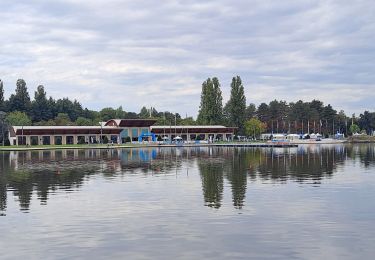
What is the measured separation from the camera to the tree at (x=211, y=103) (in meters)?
172

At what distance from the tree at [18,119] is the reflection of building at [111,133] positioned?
1687cm

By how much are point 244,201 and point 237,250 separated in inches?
498

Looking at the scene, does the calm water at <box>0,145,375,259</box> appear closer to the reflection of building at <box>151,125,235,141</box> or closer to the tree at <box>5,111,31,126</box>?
the reflection of building at <box>151,125,235,141</box>

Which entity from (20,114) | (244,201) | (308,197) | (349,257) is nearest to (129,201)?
(244,201)

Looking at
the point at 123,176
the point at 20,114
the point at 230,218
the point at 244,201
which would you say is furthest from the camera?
the point at 20,114

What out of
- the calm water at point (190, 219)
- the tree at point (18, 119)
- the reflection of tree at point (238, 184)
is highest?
the tree at point (18, 119)

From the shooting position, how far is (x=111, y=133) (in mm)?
168000

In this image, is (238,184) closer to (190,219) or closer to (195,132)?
(190,219)

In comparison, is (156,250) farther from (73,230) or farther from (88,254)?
(73,230)

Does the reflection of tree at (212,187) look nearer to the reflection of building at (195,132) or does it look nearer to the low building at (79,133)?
the low building at (79,133)

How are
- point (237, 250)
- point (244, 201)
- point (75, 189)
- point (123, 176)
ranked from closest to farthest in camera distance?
1. point (237, 250)
2. point (244, 201)
3. point (75, 189)
4. point (123, 176)

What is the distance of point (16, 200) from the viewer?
35.5 meters

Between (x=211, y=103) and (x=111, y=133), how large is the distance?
34273 mm

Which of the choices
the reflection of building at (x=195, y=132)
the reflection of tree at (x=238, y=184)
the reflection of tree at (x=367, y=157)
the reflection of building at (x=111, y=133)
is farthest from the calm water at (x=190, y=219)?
the reflection of building at (x=195, y=132)
